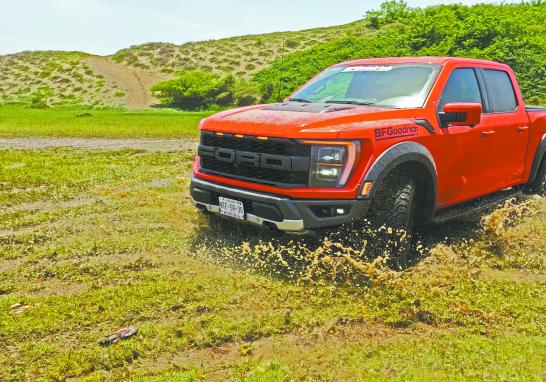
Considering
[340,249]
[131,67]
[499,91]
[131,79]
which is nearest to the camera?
[340,249]

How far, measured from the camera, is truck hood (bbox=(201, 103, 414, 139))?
13.6ft

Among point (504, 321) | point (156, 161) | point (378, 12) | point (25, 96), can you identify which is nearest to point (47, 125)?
point (156, 161)

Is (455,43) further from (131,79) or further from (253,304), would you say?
(131,79)

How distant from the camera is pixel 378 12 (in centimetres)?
5159

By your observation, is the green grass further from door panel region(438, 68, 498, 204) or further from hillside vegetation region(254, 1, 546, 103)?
door panel region(438, 68, 498, 204)

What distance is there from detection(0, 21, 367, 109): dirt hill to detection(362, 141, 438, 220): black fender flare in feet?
137

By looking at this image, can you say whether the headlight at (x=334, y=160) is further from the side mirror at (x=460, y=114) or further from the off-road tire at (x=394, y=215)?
the side mirror at (x=460, y=114)

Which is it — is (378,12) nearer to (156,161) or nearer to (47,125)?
(47,125)

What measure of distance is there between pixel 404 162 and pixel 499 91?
2422 millimetres

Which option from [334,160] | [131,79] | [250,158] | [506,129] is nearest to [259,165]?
[250,158]

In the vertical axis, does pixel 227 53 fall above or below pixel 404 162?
above

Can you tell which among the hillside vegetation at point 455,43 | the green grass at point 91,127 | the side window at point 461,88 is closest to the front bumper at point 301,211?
the side window at point 461,88

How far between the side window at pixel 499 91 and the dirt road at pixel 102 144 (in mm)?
9622

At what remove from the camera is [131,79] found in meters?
54.6
